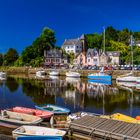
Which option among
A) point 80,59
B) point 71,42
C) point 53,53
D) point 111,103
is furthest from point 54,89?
point 71,42

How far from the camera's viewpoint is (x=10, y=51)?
140 meters

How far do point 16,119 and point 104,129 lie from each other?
8218mm

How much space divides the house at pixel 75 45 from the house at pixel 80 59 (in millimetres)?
9938

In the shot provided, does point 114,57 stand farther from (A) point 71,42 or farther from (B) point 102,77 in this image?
(B) point 102,77

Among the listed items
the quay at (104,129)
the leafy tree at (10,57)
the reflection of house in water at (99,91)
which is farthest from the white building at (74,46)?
the quay at (104,129)

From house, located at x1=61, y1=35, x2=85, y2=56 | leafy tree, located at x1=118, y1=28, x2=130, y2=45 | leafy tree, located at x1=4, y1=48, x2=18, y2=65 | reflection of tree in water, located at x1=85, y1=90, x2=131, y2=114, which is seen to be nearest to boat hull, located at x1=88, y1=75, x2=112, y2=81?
reflection of tree in water, located at x1=85, y1=90, x2=131, y2=114

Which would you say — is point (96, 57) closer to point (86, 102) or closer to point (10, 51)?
point (10, 51)

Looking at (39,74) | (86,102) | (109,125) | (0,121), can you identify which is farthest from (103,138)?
(39,74)

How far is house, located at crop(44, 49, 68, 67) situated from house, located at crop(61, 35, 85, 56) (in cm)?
1122

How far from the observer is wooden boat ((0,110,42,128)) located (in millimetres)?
22023

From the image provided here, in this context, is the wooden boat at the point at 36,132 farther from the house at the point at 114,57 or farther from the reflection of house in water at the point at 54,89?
the house at the point at 114,57

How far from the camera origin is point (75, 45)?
131m

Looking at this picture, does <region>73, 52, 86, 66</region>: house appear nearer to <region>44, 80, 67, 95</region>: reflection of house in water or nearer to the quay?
<region>44, 80, 67, 95</region>: reflection of house in water

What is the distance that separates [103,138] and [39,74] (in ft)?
256
